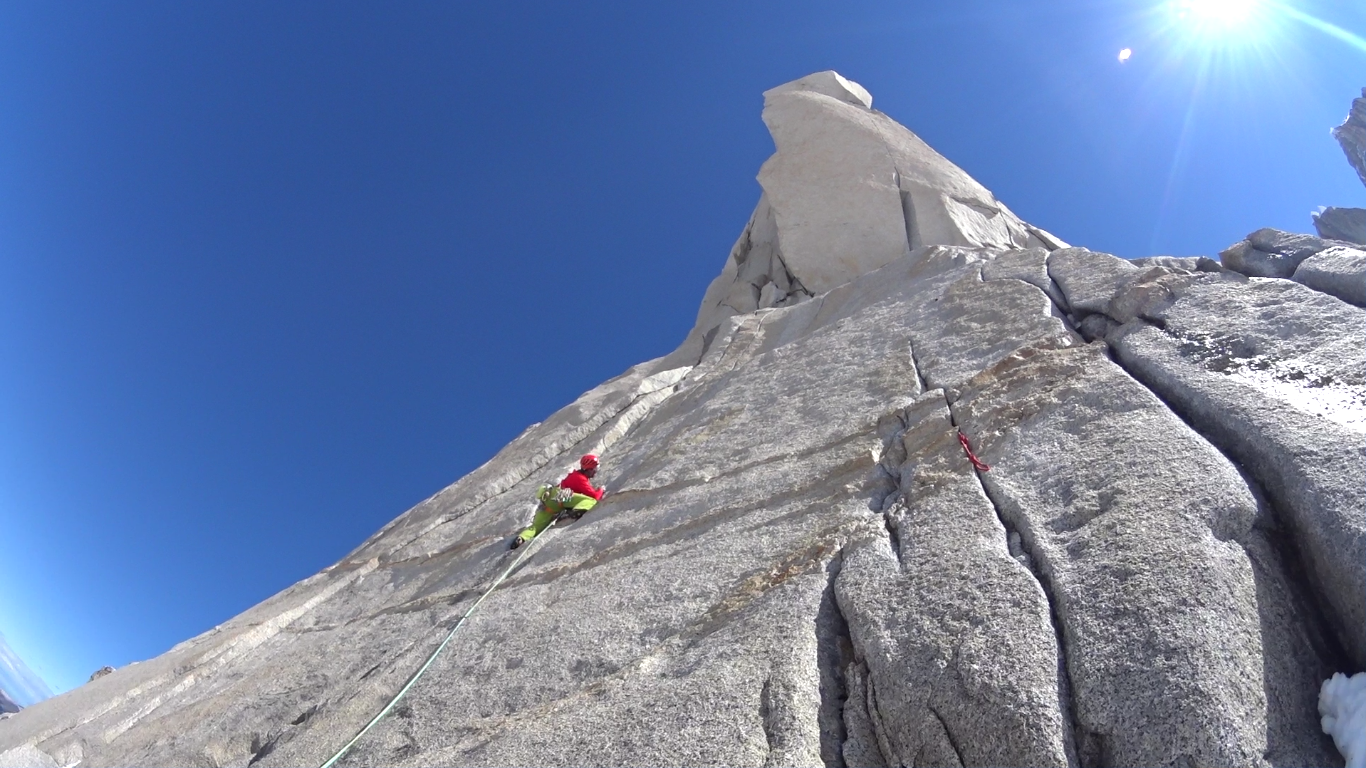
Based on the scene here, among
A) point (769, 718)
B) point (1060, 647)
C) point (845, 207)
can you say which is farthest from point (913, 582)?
point (845, 207)

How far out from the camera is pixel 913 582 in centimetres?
573

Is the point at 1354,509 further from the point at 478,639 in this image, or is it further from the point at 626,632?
the point at 478,639

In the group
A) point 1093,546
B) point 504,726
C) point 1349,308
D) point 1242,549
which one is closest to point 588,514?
point 504,726

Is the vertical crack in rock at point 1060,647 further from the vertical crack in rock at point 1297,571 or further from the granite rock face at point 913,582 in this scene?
the vertical crack in rock at point 1297,571

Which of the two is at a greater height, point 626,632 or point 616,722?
point 626,632

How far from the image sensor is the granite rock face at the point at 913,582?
455 centimetres

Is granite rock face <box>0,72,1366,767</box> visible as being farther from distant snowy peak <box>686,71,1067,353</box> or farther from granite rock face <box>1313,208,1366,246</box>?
granite rock face <box>1313,208,1366,246</box>

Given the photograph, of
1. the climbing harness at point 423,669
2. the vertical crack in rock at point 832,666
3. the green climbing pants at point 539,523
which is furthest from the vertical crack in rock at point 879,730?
the green climbing pants at point 539,523

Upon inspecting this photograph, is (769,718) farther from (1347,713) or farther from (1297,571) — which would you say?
(1297,571)

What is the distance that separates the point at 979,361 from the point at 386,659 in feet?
25.7

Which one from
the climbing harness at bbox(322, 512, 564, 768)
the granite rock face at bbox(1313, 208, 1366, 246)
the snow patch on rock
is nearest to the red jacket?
the climbing harness at bbox(322, 512, 564, 768)

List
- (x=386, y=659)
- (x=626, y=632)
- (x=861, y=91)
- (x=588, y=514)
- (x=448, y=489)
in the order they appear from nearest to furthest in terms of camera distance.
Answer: (x=626, y=632), (x=386, y=659), (x=588, y=514), (x=448, y=489), (x=861, y=91)

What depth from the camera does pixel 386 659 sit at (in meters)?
8.27

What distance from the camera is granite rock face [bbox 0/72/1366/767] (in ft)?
14.9
